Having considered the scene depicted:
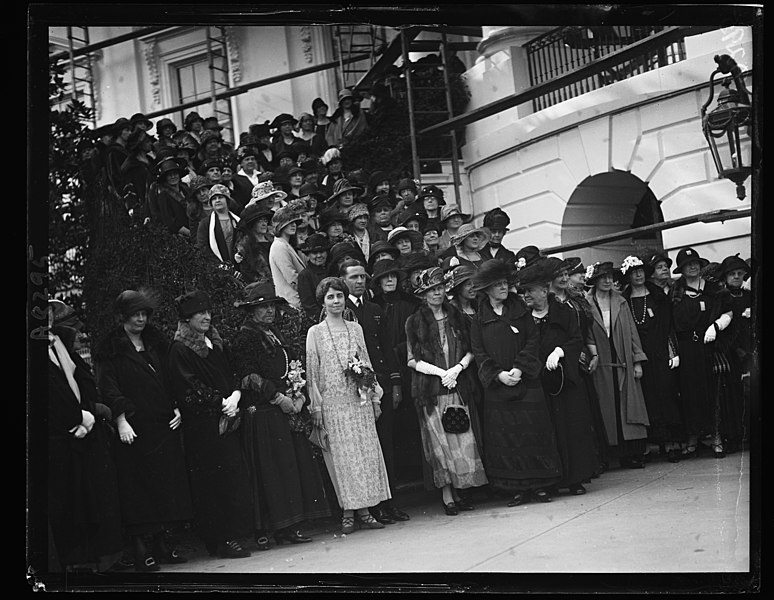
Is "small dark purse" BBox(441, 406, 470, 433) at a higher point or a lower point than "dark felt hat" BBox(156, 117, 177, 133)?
lower

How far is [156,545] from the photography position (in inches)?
270

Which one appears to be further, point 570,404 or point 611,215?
point 611,215

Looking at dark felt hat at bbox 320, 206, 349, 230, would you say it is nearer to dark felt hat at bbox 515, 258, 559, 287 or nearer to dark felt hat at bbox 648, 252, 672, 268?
dark felt hat at bbox 515, 258, 559, 287

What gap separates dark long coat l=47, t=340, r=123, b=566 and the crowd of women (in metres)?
0.01

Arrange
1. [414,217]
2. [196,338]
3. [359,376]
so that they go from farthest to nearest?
[414,217] → [359,376] → [196,338]

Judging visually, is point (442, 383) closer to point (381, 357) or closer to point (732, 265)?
point (381, 357)

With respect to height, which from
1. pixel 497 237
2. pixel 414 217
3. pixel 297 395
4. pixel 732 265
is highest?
pixel 414 217

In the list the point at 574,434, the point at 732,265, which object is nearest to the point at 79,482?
the point at 574,434

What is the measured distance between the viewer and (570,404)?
758cm

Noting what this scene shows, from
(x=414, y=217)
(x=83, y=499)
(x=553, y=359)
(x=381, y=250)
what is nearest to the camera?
(x=83, y=499)

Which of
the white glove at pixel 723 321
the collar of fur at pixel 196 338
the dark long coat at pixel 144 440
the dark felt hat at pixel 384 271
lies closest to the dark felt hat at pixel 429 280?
the dark felt hat at pixel 384 271

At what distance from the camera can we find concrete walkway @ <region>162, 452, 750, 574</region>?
6895 mm

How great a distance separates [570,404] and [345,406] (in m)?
1.50

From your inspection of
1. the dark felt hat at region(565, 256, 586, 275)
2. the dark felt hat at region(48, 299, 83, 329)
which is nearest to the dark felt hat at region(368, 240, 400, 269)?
the dark felt hat at region(565, 256, 586, 275)
